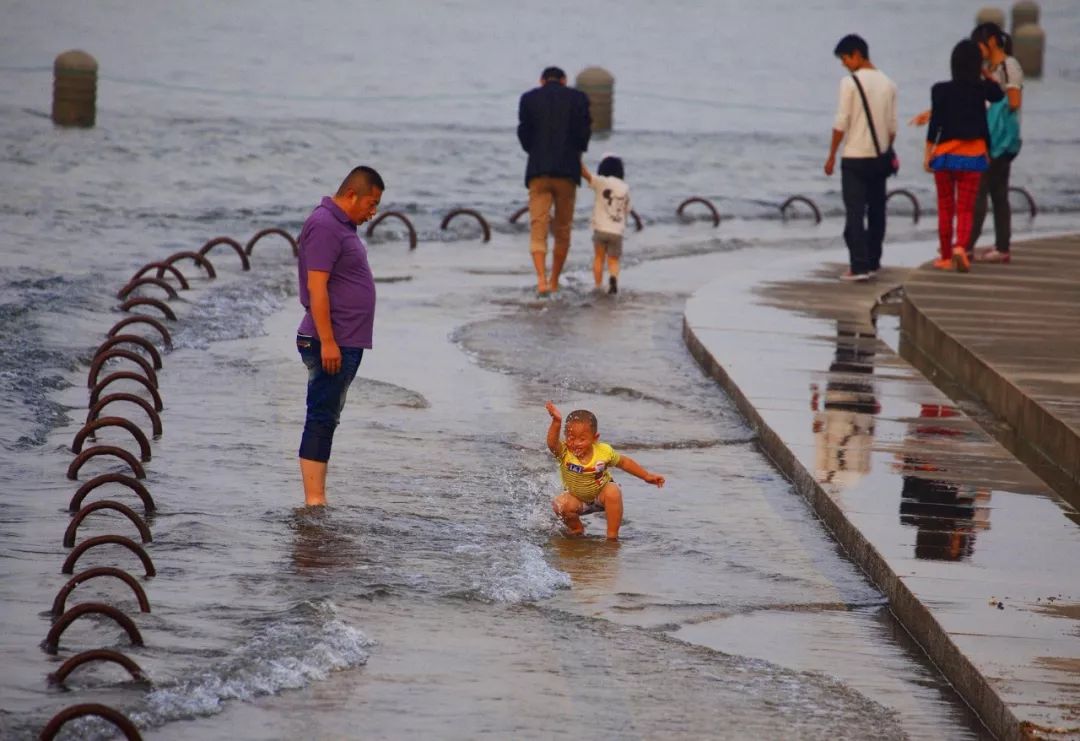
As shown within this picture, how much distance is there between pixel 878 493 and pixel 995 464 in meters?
1.01

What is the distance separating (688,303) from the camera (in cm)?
1532

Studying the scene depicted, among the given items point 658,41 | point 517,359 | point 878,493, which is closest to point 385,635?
point 878,493

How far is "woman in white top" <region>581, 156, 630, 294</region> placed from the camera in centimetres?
1650

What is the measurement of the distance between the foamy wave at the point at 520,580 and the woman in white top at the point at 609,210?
879 cm

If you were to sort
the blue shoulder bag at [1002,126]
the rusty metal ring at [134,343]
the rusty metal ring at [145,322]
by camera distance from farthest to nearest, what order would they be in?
the blue shoulder bag at [1002,126]
the rusty metal ring at [145,322]
the rusty metal ring at [134,343]

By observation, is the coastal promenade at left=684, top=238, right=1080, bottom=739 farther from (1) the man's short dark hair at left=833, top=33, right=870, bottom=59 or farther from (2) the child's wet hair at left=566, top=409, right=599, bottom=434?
(1) the man's short dark hair at left=833, top=33, right=870, bottom=59

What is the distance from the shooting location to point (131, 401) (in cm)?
1003

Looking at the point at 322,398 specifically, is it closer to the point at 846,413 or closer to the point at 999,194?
the point at 846,413

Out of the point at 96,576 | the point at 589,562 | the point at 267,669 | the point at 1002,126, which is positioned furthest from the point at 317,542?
the point at 1002,126

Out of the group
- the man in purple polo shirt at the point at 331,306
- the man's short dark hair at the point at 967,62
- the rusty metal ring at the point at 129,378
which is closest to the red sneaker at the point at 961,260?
the man's short dark hair at the point at 967,62

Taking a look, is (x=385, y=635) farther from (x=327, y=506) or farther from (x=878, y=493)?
(x=878, y=493)

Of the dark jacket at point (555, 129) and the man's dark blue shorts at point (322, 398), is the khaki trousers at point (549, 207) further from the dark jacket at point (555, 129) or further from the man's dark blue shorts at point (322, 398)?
the man's dark blue shorts at point (322, 398)

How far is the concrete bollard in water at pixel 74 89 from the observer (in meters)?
39.6

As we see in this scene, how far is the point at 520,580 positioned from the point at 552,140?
914cm
